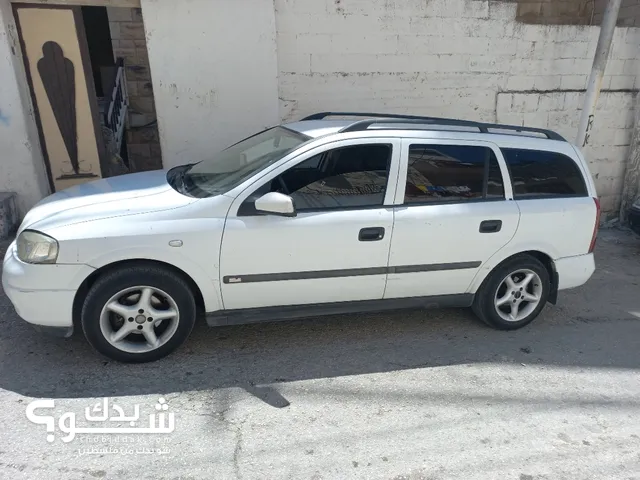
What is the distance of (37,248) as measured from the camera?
9.82 ft

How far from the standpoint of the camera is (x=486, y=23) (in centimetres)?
624

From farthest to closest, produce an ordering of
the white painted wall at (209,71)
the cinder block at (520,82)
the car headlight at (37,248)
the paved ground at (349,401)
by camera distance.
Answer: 1. the cinder block at (520,82)
2. the white painted wall at (209,71)
3. the car headlight at (37,248)
4. the paved ground at (349,401)

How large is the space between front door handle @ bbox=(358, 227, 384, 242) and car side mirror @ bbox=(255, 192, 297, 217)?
0.56 meters

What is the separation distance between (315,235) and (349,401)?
1106mm

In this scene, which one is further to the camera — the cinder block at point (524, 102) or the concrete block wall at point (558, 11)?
the concrete block wall at point (558, 11)

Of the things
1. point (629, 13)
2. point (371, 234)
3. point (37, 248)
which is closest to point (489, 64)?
point (629, 13)

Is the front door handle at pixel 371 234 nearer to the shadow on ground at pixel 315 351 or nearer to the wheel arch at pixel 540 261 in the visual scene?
the shadow on ground at pixel 315 351

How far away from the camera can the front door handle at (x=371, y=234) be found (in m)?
3.36

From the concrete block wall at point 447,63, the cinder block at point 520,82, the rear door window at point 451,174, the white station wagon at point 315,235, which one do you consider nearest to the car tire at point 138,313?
the white station wagon at point 315,235

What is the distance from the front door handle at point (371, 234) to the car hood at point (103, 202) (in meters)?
1.19

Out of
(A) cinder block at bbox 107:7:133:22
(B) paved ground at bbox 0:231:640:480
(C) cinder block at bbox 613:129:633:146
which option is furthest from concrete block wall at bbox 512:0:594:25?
(A) cinder block at bbox 107:7:133:22

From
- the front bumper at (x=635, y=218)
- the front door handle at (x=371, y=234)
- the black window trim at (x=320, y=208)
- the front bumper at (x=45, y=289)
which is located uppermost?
the black window trim at (x=320, y=208)

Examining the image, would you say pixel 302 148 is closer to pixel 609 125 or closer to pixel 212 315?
pixel 212 315

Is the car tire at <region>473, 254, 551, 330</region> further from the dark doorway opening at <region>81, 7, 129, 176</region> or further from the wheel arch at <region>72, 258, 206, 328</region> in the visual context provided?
the dark doorway opening at <region>81, 7, 129, 176</region>
